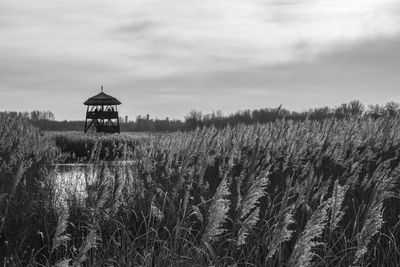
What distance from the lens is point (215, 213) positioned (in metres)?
3.64

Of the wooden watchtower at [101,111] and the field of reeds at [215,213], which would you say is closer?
the field of reeds at [215,213]

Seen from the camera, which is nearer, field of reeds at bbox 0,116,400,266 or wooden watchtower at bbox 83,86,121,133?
field of reeds at bbox 0,116,400,266

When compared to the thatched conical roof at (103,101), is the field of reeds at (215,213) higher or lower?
lower

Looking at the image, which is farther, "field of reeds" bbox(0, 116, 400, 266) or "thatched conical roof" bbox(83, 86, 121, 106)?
"thatched conical roof" bbox(83, 86, 121, 106)

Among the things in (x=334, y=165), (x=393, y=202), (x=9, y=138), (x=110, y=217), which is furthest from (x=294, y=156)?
(x=9, y=138)

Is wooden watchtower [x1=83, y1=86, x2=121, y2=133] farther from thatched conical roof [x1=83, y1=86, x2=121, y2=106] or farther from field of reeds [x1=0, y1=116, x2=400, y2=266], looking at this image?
field of reeds [x1=0, y1=116, x2=400, y2=266]

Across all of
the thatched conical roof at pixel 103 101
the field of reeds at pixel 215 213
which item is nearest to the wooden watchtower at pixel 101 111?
the thatched conical roof at pixel 103 101

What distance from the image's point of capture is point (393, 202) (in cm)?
718

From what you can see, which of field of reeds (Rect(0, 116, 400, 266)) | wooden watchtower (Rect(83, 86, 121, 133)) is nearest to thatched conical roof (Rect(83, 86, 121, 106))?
A: wooden watchtower (Rect(83, 86, 121, 133))

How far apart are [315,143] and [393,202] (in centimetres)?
319

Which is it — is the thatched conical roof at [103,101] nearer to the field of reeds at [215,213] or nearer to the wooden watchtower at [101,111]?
the wooden watchtower at [101,111]

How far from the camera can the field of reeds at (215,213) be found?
3.75 meters

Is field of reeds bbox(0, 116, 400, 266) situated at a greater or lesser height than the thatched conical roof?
lesser

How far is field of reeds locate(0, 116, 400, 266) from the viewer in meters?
3.75
